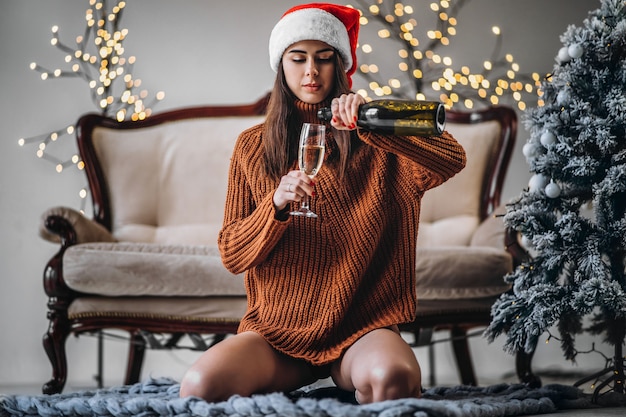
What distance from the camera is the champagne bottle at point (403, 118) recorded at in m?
1.53

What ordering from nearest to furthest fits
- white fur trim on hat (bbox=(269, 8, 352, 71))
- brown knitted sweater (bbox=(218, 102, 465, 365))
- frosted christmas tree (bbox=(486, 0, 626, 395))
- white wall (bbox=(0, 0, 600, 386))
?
brown knitted sweater (bbox=(218, 102, 465, 365)) < white fur trim on hat (bbox=(269, 8, 352, 71)) < frosted christmas tree (bbox=(486, 0, 626, 395)) < white wall (bbox=(0, 0, 600, 386))

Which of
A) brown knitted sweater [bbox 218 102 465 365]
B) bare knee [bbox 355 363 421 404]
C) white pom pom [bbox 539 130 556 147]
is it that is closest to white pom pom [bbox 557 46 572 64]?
white pom pom [bbox 539 130 556 147]

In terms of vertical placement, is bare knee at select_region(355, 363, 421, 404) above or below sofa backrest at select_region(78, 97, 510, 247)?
below

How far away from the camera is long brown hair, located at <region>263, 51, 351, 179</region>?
169 cm

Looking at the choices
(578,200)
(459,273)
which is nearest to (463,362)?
(459,273)

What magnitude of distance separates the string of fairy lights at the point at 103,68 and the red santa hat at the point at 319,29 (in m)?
2.03

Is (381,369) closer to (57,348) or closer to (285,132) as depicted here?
(285,132)

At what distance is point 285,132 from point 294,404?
636 mm

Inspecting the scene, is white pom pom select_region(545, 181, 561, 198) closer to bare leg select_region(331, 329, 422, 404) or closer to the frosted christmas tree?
the frosted christmas tree

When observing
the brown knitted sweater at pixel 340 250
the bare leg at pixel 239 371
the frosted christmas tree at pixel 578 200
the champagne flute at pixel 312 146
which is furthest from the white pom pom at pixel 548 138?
the bare leg at pixel 239 371

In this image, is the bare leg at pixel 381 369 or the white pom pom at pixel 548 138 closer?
the bare leg at pixel 381 369

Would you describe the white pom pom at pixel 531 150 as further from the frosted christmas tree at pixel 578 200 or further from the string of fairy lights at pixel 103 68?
the string of fairy lights at pixel 103 68

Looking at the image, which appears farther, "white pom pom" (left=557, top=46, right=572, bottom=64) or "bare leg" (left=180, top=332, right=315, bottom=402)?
"white pom pom" (left=557, top=46, right=572, bottom=64)

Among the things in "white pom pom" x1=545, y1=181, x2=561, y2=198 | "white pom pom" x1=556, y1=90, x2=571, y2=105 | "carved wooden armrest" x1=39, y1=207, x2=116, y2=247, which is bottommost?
"carved wooden armrest" x1=39, y1=207, x2=116, y2=247
